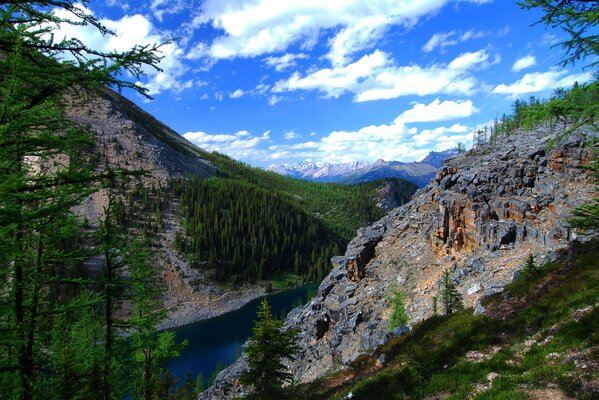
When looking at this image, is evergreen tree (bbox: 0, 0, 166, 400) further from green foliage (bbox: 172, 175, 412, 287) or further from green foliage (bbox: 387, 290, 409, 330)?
green foliage (bbox: 172, 175, 412, 287)

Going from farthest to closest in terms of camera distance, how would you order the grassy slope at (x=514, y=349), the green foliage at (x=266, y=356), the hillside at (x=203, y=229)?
the hillside at (x=203, y=229) → the green foliage at (x=266, y=356) → the grassy slope at (x=514, y=349)

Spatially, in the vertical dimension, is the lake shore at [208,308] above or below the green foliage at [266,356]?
below

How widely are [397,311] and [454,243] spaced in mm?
13116

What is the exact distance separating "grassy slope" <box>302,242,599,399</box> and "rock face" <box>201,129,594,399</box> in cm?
987

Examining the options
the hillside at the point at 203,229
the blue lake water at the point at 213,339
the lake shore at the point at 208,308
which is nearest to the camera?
the blue lake water at the point at 213,339

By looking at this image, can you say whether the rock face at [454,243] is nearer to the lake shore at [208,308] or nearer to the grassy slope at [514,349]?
the grassy slope at [514,349]

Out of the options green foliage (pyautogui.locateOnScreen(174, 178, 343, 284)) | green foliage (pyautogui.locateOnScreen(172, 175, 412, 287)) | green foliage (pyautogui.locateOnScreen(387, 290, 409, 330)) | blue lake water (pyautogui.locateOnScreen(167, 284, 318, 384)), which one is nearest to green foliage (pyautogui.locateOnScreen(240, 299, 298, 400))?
green foliage (pyautogui.locateOnScreen(387, 290, 409, 330))

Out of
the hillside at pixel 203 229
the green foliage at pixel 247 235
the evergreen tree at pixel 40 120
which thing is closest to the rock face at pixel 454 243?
A: the evergreen tree at pixel 40 120

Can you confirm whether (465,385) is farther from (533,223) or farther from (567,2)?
(533,223)

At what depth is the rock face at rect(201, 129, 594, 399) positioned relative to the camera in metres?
37.3

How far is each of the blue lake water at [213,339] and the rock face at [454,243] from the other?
1216 inches

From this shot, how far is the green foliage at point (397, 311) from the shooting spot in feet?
121

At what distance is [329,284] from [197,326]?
188ft

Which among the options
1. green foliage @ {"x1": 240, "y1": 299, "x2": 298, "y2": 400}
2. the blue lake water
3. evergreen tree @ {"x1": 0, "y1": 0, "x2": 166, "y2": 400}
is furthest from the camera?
the blue lake water
